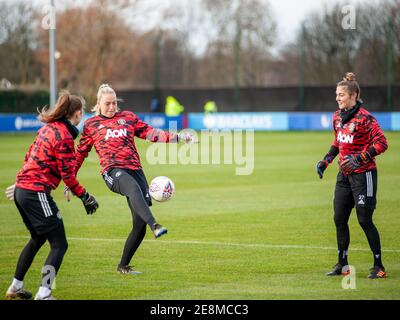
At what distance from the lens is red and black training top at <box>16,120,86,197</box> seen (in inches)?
311

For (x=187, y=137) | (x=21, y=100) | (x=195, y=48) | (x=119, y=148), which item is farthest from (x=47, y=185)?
(x=195, y=48)

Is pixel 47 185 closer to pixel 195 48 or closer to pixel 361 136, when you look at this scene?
pixel 361 136

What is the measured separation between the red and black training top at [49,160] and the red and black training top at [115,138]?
54.1 inches

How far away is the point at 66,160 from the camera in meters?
7.91

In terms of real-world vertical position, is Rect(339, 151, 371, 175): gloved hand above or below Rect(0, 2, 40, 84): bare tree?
below

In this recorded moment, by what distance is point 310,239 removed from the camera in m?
11.9

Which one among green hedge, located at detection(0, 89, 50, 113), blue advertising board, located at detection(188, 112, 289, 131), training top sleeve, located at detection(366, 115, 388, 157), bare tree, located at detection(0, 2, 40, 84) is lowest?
training top sleeve, located at detection(366, 115, 388, 157)

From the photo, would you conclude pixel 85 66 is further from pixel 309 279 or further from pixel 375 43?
pixel 309 279

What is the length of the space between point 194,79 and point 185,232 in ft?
192

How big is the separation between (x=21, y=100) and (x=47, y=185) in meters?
39.8

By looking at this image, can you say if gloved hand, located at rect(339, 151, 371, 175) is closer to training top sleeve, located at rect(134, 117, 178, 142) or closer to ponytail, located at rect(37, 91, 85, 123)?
training top sleeve, located at rect(134, 117, 178, 142)

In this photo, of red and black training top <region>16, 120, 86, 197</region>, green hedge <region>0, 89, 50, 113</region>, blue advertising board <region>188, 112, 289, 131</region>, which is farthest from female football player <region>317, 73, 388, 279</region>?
green hedge <region>0, 89, 50, 113</region>

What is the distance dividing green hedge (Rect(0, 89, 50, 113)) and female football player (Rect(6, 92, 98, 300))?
38420mm
